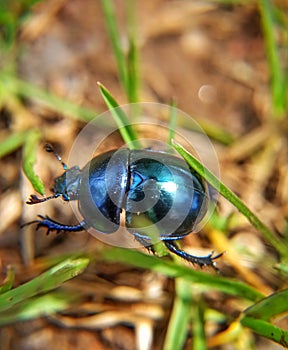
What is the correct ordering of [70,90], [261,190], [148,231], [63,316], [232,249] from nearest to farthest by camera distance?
[148,231] → [63,316] → [232,249] → [261,190] → [70,90]

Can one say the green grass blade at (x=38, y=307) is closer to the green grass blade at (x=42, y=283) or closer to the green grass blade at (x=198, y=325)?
the green grass blade at (x=42, y=283)

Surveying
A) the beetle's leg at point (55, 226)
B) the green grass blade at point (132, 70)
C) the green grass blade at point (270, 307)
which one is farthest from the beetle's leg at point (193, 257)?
the green grass blade at point (132, 70)

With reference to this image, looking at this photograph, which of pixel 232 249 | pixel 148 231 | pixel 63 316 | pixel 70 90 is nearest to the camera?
pixel 148 231

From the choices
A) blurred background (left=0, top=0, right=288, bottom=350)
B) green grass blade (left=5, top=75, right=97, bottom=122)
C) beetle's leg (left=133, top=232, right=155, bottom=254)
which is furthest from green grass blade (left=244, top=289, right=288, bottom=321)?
green grass blade (left=5, top=75, right=97, bottom=122)

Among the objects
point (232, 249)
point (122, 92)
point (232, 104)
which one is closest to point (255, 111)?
point (232, 104)

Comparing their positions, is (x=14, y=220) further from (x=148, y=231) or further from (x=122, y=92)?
(x=122, y=92)

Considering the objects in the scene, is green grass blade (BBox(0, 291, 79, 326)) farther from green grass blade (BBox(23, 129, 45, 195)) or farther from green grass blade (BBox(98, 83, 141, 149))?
green grass blade (BBox(98, 83, 141, 149))

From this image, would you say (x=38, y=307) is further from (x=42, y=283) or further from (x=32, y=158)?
(x=32, y=158)
